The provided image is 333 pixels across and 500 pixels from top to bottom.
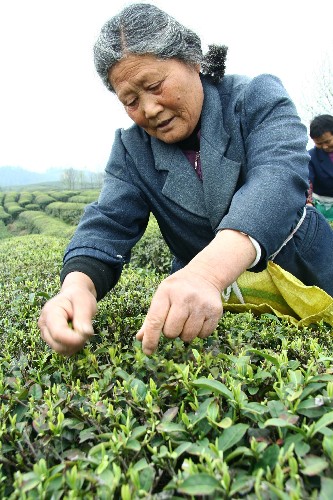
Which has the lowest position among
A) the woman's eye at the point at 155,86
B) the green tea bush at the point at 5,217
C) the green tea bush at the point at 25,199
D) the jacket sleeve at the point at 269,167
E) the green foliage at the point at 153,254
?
the green tea bush at the point at 25,199

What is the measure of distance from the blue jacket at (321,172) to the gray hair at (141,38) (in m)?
3.63

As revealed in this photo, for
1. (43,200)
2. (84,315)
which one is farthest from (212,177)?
(43,200)

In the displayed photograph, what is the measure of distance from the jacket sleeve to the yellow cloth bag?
389 millimetres

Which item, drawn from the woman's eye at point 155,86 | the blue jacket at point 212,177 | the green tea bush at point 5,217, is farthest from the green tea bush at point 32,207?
the woman's eye at point 155,86

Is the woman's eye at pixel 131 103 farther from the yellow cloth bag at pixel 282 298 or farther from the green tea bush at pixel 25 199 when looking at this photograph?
the green tea bush at pixel 25 199

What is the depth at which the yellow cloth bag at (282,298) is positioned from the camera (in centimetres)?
199

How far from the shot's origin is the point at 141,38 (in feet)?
5.77

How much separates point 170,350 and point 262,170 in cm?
71

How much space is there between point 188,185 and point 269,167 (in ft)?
1.58

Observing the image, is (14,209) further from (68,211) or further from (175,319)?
(175,319)

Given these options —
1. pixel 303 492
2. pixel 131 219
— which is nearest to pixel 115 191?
pixel 131 219

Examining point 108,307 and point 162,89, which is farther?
point 108,307

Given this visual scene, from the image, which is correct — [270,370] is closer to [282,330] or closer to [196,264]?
[196,264]

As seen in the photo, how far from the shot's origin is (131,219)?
2156 millimetres
